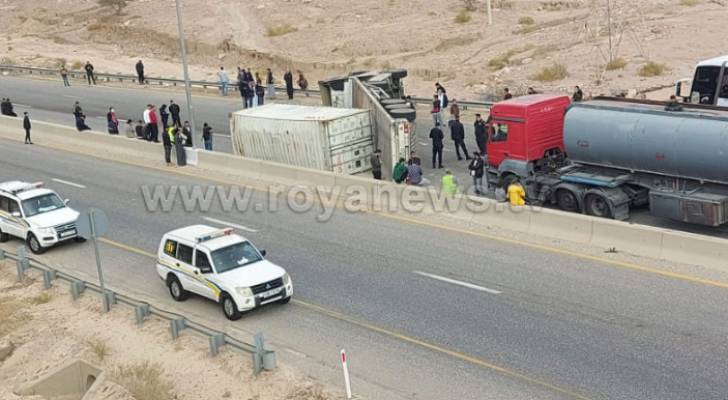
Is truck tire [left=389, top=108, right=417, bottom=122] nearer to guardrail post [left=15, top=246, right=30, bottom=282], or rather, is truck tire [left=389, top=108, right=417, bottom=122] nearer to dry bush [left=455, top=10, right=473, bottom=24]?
guardrail post [left=15, top=246, right=30, bottom=282]

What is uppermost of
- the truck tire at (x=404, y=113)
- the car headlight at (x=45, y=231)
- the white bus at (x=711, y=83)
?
the white bus at (x=711, y=83)

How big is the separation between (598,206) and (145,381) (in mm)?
13045

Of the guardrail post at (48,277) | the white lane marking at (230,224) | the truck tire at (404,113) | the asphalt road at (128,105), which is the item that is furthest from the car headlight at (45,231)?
the truck tire at (404,113)

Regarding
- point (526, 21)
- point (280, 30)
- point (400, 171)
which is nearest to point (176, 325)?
point (400, 171)

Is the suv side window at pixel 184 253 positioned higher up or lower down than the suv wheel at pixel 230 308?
higher up

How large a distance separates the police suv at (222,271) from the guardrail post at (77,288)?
1.96 meters

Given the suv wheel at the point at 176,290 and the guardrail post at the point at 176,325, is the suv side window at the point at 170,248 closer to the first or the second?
the suv wheel at the point at 176,290

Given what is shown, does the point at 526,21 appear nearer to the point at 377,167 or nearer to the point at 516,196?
the point at 377,167

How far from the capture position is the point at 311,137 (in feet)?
95.2

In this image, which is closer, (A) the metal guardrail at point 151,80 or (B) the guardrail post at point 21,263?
(B) the guardrail post at point 21,263

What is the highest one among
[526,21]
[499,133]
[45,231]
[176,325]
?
[526,21]

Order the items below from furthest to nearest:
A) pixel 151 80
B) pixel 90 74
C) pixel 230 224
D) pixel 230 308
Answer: pixel 90 74, pixel 151 80, pixel 230 224, pixel 230 308

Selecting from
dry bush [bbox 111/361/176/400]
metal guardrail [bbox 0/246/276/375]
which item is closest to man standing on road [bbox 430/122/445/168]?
metal guardrail [bbox 0/246/276/375]

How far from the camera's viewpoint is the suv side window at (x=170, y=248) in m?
18.6
